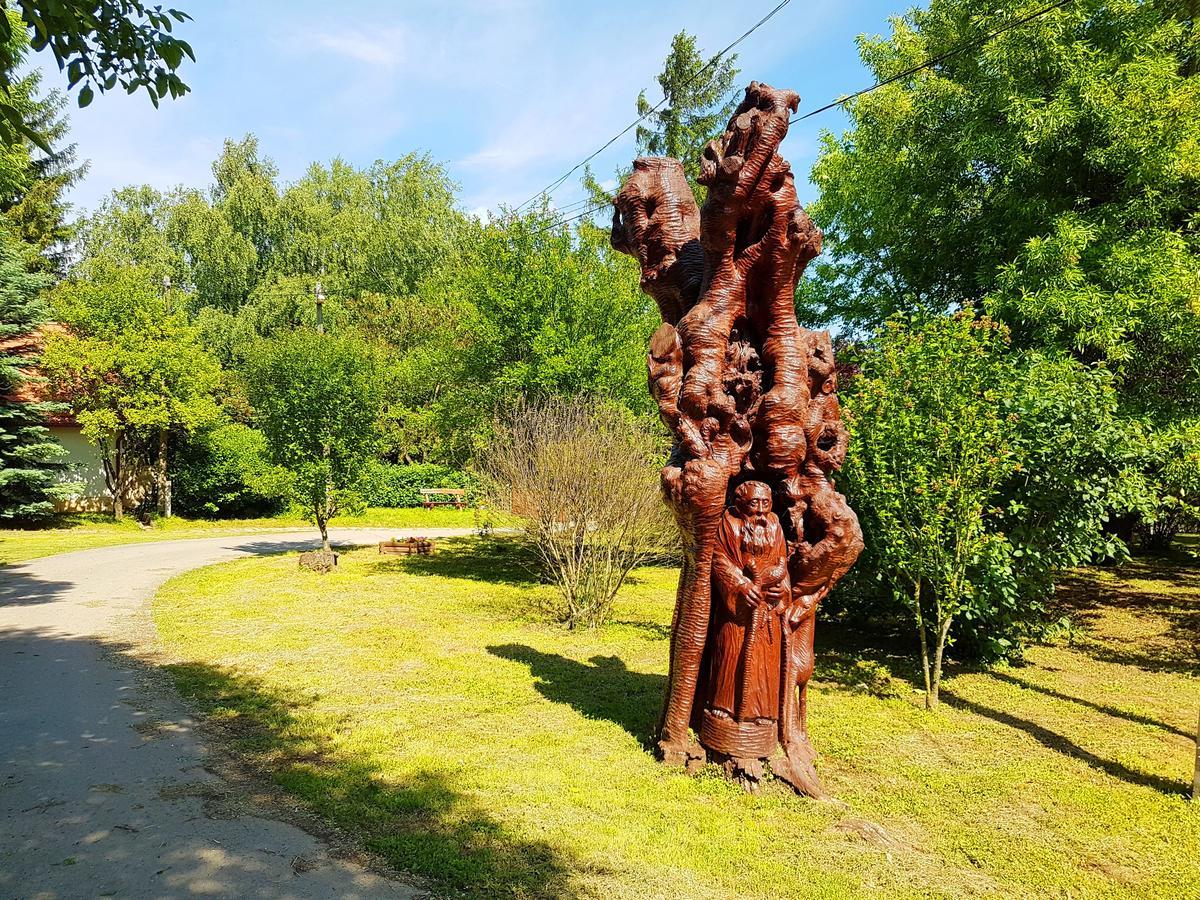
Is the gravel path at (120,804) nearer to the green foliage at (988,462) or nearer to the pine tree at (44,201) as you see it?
the green foliage at (988,462)

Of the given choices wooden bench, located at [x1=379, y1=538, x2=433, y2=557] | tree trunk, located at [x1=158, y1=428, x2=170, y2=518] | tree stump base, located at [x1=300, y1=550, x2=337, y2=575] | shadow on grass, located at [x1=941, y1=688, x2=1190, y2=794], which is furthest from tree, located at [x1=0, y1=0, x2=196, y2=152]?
tree trunk, located at [x1=158, y1=428, x2=170, y2=518]

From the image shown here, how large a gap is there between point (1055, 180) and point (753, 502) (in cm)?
1010

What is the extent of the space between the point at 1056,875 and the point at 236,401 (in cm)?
3057

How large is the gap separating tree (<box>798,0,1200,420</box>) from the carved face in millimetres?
5081

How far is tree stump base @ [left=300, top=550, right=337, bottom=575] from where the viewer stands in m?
15.0

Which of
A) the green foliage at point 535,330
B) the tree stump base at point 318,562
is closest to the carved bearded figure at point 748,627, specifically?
the green foliage at point 535,330

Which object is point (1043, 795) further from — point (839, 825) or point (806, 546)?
point (806, 546)

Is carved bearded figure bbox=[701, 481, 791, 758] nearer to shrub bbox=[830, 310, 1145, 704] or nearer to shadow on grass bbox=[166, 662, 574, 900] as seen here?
shadow on grass bbox=[166, 662, 574, 900]

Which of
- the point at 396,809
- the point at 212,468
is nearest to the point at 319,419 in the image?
the point at 396,809

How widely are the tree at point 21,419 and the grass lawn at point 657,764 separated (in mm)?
14056

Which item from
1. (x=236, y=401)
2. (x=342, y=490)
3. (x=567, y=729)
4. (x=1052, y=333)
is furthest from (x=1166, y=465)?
(x=236, y=401)

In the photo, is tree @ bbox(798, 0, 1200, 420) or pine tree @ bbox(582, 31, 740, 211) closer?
tree @ bbox(798, 0, 1200, 420)

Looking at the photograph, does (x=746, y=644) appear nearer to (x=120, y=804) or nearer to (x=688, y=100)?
(x=120, y=804)

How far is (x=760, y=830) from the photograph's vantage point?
15.0ft
